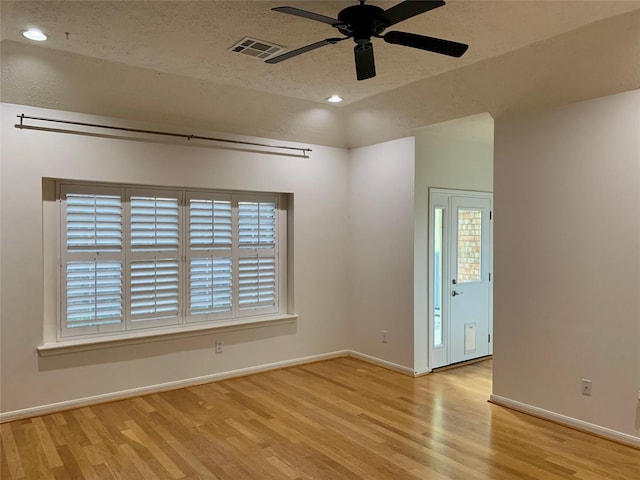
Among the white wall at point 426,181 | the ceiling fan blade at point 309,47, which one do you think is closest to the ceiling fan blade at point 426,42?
the ceiling fan blade at point 309,47

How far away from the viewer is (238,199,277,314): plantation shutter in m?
5.38

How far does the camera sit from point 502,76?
3.90 meters

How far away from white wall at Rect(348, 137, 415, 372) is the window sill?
878 millimetres

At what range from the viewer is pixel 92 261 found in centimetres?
445

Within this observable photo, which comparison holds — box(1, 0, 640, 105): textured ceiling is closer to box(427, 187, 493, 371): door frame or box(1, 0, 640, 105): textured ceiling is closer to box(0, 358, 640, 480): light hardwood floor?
box(427, 187, 493, 371): door frame

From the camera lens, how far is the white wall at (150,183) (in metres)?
3.99

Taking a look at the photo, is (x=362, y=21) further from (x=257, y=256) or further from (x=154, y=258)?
(x=257, y=256)

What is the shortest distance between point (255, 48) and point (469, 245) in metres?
3.46

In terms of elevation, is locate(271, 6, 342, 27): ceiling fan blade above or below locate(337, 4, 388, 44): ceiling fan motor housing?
below

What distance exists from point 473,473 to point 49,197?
13.0 feet

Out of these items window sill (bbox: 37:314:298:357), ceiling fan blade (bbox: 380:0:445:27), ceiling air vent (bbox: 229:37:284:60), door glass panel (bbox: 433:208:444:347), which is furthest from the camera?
door glass panel (bbox: 433:208:444:347)

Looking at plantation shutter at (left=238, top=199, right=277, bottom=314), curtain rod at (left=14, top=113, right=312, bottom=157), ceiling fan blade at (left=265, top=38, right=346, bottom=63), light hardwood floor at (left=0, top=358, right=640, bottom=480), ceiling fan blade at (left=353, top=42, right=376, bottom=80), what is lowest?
light hardwood floor at (left=0, top=358, right=640, bottom=480)

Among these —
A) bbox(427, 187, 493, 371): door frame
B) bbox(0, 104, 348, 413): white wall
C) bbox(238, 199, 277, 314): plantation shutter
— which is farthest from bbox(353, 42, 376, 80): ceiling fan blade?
bbox(238, 199, 277, 314): plantation shutter

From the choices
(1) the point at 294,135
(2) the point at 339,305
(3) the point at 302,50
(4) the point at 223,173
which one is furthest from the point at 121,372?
(3) the point at 302,50
